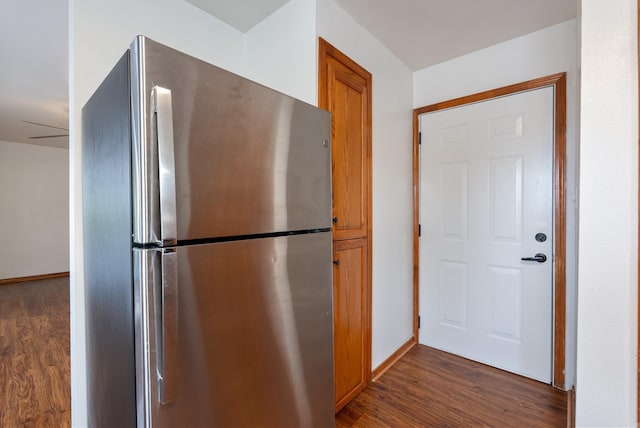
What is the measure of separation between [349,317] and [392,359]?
775 millimetres

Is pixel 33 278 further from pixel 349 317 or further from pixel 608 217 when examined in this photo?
pixel 608 217

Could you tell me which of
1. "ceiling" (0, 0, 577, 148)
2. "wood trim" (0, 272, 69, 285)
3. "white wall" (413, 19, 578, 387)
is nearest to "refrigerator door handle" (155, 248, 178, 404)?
"ceiling" (0, 0, 577, 148)

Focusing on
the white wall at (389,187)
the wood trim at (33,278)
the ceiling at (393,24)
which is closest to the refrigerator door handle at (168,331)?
the white wall at (389,187)

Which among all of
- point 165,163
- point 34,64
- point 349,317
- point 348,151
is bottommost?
point 349,317

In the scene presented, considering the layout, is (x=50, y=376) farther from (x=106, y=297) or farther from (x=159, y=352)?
(x=159, y=352)

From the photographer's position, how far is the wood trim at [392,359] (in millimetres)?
2129

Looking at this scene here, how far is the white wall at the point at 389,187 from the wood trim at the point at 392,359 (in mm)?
36

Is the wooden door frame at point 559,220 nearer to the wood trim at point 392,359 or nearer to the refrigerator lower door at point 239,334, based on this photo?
the wood trim at point 392,359

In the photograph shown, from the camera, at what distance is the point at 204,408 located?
830 mm

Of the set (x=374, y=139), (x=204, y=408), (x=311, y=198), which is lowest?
(x=204, y=408)

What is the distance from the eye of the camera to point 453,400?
187 centimetres

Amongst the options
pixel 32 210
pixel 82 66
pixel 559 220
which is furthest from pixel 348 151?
pixel 32 210

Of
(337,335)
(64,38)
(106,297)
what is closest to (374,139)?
(337,335)

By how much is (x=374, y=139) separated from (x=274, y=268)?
1.43 m
